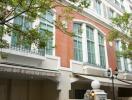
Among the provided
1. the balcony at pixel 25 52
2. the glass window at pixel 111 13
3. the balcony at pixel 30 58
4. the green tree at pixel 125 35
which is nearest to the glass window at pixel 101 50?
the green tree at pixel 125 35

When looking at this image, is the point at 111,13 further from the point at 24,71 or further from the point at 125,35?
the point at 24,71

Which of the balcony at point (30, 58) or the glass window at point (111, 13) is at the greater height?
the glass window at point (111, 13)

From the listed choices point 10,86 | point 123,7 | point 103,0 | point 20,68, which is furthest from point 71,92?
point 123,7

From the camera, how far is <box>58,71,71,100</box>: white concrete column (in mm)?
14234

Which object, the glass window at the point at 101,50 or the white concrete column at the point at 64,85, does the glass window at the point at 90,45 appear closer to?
the glass window at the point at 101,50

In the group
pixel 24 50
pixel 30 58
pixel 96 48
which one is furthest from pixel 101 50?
pixel 24 50

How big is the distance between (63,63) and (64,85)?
1416 millimetres

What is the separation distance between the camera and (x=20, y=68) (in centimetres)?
1136

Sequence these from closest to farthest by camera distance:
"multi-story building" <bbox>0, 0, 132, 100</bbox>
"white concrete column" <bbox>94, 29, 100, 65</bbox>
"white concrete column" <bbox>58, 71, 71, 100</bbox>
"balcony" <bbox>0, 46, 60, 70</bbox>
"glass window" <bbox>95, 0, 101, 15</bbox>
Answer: "balcony" <bbox>0, 46, 60, 70</bbox>, "multi-story building" <bbox>0, 0, 132, 100</bbox>, "white concrete column" <bbox>58, 71, 71, 100</bbox>, "white concrete column" <bbox>94, 29, 100, 65</bbox>, "glass window" <bbox>95, 0, 101, 15</bbox>

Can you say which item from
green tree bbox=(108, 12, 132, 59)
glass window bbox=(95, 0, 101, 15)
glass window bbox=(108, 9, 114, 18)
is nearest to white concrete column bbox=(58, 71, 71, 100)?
green tree bbox=(108, 12, 132, 59)

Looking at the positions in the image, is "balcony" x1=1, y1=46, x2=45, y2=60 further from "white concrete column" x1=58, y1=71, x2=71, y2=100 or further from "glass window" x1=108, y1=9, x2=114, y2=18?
"glass window" x1=108, y1=9, x2=114, y2=18

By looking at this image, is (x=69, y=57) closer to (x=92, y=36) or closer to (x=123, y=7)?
(x=92, y=36)

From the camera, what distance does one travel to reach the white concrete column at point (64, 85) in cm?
1423

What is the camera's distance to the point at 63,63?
15086 millimetres
